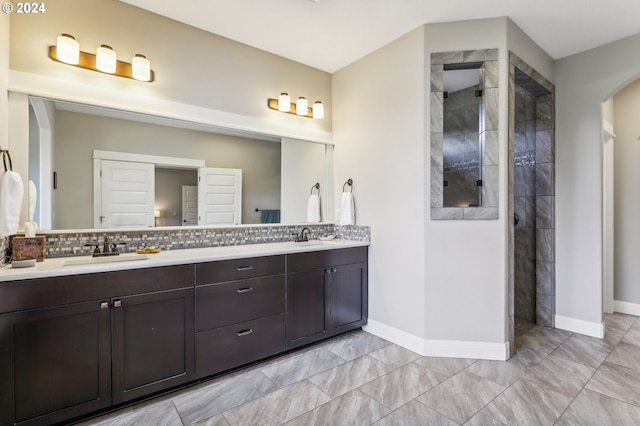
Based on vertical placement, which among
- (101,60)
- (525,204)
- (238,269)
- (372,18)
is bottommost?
(238,269)

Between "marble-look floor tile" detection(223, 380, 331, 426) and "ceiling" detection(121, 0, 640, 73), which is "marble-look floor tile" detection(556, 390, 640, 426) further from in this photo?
"ceiling" detection(121, 0, 640, 73)

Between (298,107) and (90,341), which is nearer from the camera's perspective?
(90,341)

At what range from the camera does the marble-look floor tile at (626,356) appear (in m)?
2.45

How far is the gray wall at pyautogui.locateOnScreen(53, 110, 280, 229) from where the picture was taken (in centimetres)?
217

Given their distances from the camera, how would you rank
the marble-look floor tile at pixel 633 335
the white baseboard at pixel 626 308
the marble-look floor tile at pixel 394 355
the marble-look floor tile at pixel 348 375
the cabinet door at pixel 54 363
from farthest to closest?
the white baseboard at pixel 626 308 → the marble-look floor tile at pixel 633 335 → the marble-look floor tile at pixel 394 355 → the marble-look floor tile at pixel 348 375 → the cabinet door at pixel 54 363

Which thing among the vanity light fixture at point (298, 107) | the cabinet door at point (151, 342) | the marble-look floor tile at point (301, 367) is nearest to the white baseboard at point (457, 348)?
the marble-look floor tile at point (301, 367)

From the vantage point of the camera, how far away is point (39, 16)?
2053mm

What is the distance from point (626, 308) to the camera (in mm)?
3633

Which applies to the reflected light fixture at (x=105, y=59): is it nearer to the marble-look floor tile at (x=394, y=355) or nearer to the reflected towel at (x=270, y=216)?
the reflected towel at (x=270, y=216)

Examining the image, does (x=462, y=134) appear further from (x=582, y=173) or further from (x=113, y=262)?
(x=113, y=262)

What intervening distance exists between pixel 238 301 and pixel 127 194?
3.93 ft

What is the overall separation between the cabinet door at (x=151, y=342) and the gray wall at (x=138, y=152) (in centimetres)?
83

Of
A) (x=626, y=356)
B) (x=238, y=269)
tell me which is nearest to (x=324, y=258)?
(x=238, y=269)

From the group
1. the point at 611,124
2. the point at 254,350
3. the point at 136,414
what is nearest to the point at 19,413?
the point at 136,414
